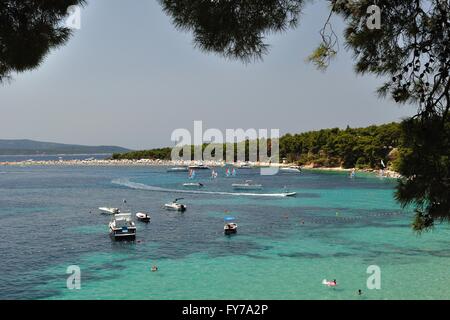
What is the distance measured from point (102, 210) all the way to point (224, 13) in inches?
2228

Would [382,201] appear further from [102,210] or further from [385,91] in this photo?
[385,91]

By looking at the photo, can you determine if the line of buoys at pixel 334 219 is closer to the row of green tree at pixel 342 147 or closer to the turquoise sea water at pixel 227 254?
the turquoise sea water at pixel 227 254

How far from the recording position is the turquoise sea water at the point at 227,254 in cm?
2728

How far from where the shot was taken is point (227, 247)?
38.3m

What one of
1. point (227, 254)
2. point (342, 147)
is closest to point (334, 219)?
point (227, 254)

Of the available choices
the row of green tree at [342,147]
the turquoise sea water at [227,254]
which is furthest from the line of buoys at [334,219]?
the row of green tree at [342,147]

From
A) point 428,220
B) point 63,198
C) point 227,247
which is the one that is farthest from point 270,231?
point 63,198

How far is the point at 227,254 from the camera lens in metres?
35.9

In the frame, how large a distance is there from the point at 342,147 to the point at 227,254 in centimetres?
11594

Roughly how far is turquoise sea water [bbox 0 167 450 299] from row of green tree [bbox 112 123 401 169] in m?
70.2

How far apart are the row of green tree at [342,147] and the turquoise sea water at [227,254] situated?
70.2m

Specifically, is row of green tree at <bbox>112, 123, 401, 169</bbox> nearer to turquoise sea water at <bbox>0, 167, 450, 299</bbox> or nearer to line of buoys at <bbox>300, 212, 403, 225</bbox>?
line of buoys at <bbox>300, 212, 403, 225</bbox>

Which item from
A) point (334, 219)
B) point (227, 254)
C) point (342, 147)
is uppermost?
point (342, 147)

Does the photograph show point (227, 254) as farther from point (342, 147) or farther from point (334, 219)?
point (342, 147)
